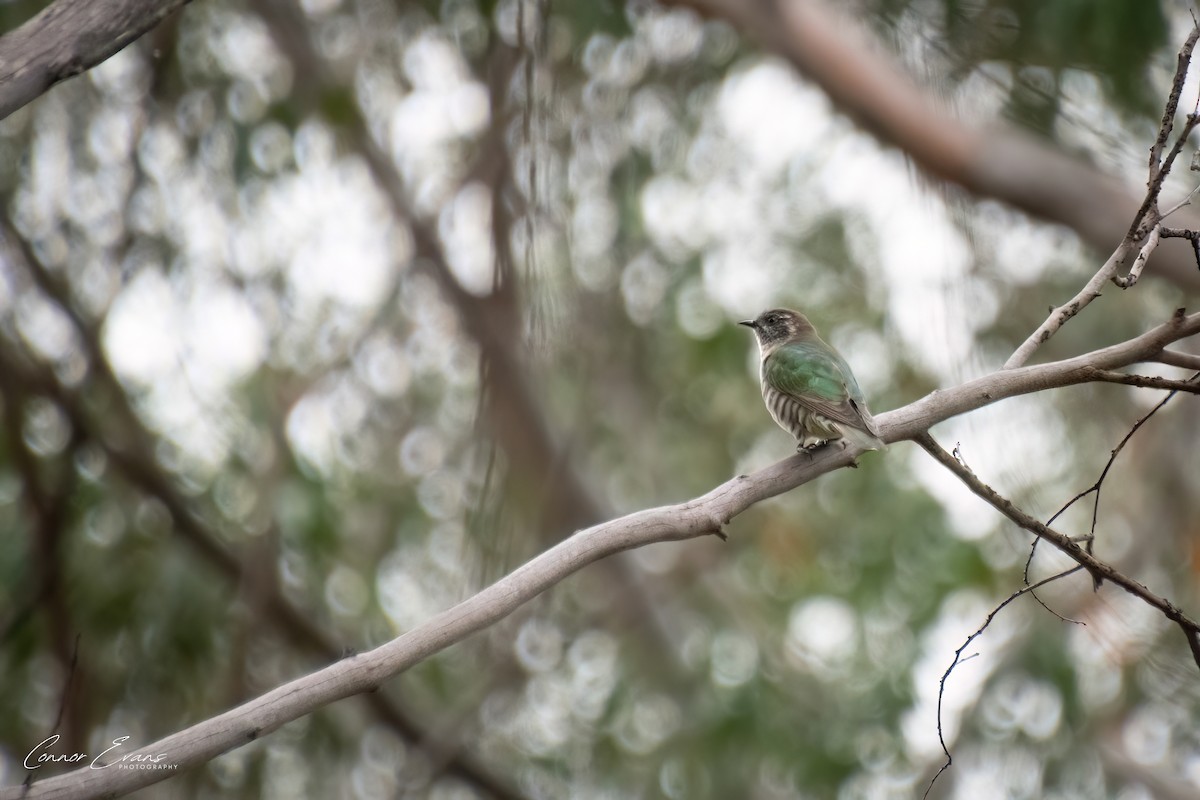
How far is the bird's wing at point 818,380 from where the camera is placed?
405 cm

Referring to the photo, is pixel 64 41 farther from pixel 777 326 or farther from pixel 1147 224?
pixel 777 326

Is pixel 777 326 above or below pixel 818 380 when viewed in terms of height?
below

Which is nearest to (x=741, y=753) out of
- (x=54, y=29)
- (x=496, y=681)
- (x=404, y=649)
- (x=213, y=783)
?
(x=496, y=681)

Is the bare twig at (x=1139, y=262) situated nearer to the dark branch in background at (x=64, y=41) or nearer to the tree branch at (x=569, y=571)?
the tree branch at (x=569, y=571)

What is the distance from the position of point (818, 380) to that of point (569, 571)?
2.02m

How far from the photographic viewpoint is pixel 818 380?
444 centimetres

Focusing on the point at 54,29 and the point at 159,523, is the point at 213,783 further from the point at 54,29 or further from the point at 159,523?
the point at 54,29

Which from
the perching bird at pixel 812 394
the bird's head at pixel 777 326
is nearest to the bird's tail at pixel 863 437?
the perching bird at pixel 812 394

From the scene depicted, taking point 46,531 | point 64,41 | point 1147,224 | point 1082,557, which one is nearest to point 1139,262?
point 1147,224

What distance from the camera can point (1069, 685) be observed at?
7258mm

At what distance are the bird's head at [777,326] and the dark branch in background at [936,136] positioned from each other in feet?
3.54

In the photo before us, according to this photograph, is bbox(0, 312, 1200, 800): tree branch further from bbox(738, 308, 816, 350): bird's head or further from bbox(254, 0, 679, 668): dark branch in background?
bbox(254, 0, 679, 668): dark branch in background

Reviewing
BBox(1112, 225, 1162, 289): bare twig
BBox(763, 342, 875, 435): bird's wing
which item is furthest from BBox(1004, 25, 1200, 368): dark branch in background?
BBox(763, 342, 875, 435): bird's wing

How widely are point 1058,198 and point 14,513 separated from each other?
20.9 feet
